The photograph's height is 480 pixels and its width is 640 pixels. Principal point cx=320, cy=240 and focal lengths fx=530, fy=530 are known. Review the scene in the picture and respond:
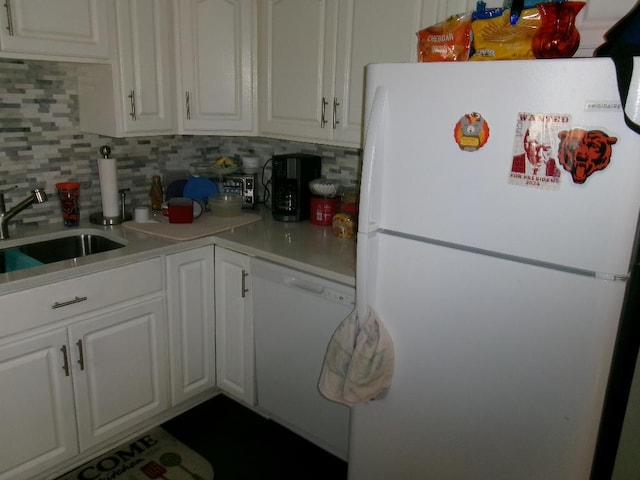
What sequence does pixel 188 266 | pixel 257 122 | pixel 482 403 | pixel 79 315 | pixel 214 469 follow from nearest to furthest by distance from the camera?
pixel 482 403
pixel 79 315
pixel 214 469
pixel 188 266
pixel 257 122

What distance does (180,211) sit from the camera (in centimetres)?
246

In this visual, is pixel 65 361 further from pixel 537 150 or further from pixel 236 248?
pixel 537 150

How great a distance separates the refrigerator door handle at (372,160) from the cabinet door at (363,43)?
0.50 m

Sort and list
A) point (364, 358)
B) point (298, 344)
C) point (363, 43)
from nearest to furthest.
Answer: point (364, 358)
point (363, 43)
point (298, 344)

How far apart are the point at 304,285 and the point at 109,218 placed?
1012mm

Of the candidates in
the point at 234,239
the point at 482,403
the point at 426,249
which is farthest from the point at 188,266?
the point at 482,403

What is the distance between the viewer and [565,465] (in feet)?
4.50

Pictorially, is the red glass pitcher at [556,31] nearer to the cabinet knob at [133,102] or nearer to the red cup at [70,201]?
the cabinet knob at [133,102]

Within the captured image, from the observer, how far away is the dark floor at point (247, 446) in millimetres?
2141

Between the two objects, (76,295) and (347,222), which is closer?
(76,295)

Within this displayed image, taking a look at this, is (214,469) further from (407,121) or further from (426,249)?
(407,121)

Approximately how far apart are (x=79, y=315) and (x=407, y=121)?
1362 mm

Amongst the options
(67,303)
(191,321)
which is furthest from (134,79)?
(191,321)

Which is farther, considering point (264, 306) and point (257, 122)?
point (257, 122)
